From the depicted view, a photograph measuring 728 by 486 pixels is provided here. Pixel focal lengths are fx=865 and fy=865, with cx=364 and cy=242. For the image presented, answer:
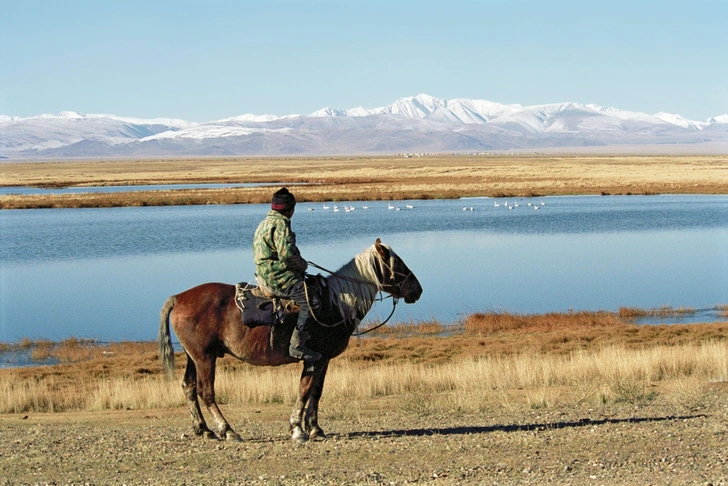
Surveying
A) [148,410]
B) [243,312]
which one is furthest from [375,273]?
[148,410]

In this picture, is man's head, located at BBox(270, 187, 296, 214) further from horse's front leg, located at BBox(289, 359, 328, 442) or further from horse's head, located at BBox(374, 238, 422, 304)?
horse's front leg, located at BBox(289, 359, 328, 442)

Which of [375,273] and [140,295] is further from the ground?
[375,273]

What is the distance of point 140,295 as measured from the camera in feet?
90.8

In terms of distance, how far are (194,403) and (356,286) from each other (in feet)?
6.98

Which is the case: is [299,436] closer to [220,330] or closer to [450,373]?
[220,330]

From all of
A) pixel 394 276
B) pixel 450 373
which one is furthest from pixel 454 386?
pixel 394 276

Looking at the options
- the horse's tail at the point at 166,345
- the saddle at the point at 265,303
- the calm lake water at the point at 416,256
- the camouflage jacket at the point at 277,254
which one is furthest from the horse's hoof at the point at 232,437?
the calm lake water at the point at 416,256

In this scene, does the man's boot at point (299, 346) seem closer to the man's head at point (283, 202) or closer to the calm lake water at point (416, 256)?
the man's head at point (283, 202)

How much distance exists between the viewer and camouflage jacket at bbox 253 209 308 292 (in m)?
8.45

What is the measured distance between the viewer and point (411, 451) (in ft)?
27.0

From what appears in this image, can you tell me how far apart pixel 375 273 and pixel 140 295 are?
793 inches

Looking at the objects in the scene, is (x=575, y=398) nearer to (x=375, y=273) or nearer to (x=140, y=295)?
(x=375, y=273)

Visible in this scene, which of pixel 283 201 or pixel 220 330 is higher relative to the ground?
pixel 283 201

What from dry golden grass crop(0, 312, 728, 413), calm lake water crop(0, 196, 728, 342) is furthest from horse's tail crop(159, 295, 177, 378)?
calm lake water crop(0, 196, 728, 342)
